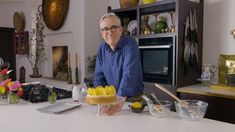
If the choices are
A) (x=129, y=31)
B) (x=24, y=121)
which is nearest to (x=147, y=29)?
(x=129, y=31)

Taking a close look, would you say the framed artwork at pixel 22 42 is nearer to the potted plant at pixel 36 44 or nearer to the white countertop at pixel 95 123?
the potted plant at pixel 36 44

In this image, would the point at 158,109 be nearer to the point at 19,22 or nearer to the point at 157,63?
the point at 157,63

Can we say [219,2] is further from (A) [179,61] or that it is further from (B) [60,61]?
(B) [60,61]

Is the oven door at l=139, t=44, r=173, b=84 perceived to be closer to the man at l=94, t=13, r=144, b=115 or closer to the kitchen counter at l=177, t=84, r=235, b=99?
the kitchen counter at l=177, t=84, r=235, b=99

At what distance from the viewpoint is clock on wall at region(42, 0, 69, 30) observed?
166 inches

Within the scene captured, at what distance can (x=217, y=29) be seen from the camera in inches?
116

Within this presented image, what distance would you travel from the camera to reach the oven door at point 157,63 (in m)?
2.85

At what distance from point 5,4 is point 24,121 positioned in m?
5.50

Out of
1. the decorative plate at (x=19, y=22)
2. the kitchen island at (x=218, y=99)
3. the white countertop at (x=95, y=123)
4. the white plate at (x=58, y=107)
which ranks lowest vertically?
the kitchen island at (x=218, y=99)

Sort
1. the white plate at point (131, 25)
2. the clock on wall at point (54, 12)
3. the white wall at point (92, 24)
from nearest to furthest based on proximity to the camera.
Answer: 1. the white wall at point (92, 24)
2. the white plate at point (131, 25)
3. the clock on wall at point (54, 12)

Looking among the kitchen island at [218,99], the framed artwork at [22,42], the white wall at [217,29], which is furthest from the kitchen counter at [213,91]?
the framed artwork at [22,42]

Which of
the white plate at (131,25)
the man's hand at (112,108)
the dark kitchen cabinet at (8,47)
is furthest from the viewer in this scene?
the dark kitchen cabinet at (8,47)

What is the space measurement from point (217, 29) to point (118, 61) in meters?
1.60

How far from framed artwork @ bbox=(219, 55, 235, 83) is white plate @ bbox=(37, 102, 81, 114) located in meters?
1.94
